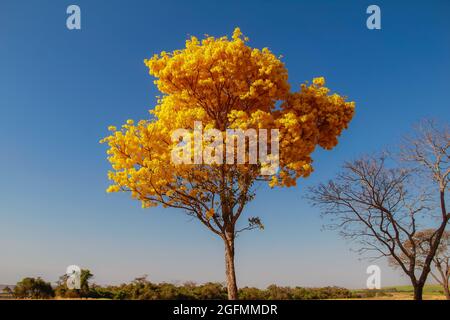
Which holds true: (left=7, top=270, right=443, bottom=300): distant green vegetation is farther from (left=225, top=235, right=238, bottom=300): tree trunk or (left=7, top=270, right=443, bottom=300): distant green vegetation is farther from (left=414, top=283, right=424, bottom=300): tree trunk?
(left=225, top=235, right=238, bottom=300): tree trunk

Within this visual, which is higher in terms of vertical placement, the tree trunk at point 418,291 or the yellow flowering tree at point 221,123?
the yellow flowering tree at point 221,123

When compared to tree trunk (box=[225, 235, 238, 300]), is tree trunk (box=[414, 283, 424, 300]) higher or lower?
lower

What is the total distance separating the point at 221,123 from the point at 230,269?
5.14m

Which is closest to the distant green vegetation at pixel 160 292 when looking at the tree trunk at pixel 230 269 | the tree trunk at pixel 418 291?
the tree trunk at pixel 418 291

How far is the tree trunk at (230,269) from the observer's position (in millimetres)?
12875

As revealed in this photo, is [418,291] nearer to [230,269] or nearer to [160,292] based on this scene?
[230,269]

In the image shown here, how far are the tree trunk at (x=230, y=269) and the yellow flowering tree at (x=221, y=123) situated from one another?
0.11 ft

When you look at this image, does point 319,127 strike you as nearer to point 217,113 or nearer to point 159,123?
point 217,113

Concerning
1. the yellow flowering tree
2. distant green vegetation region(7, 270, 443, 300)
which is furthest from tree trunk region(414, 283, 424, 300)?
the yellow flowering tree

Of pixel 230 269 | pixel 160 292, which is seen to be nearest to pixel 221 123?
pixel 230 269

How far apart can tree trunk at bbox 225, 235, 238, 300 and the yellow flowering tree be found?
0.11 feet

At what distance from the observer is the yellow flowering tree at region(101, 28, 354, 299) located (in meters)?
12.7

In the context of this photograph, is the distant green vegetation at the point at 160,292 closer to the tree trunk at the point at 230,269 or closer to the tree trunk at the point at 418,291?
the tree trunk at the point at 418,291
